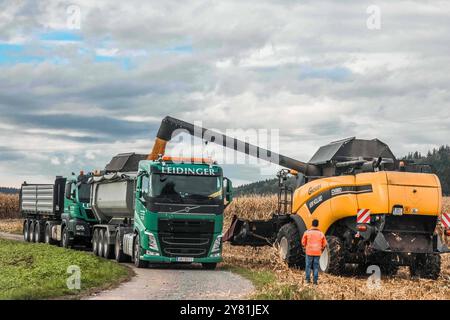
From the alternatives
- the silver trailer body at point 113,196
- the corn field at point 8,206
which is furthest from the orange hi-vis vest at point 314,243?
the corn field at point 8,206

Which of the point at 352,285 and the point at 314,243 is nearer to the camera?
the point at 352,285

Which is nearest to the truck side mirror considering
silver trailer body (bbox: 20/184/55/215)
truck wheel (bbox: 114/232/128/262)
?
truck wheel (bbox: 114/232/128/262)

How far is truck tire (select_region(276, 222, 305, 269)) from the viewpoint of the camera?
2569 centimetres

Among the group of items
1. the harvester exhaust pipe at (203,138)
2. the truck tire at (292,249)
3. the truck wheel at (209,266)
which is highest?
the harvester exhaust pipe at (203,138)

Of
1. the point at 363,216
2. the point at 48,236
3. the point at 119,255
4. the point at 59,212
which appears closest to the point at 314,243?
the point at 363,216

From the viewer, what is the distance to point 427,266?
23.6m

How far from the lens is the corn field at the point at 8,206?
3071 inches

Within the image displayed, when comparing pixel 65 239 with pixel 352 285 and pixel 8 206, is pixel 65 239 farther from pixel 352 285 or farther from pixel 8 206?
pixel 8 206

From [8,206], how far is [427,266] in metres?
61.1

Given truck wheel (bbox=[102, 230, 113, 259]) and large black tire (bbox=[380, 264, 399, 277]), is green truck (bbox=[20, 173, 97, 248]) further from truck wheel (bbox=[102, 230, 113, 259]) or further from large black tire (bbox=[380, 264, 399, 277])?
large black tire (bbox=[380, 264, 399, 277])

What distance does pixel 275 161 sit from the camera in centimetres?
2970

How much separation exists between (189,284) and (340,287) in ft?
13.2

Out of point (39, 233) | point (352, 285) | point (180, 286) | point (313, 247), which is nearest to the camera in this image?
point (352, 285)

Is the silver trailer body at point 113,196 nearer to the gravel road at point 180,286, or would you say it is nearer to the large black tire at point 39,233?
the gravel road at point 180,286
